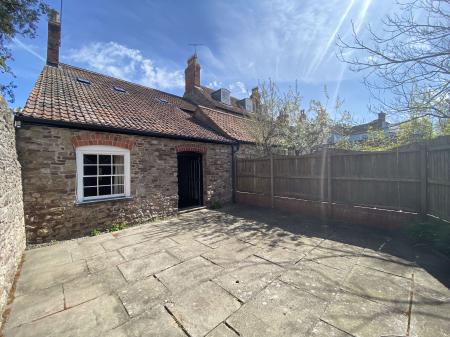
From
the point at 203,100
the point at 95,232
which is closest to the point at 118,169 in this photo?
the point at 95,232

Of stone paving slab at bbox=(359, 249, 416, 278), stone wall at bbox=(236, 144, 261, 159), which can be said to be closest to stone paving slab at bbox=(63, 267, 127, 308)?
stone paving slab at bbox=(359, 249, 416, 278)

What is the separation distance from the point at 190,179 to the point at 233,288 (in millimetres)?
7433

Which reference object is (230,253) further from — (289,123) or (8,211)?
(289,123)

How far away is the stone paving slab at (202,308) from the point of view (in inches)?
95.1

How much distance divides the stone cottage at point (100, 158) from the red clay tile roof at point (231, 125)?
479 mm

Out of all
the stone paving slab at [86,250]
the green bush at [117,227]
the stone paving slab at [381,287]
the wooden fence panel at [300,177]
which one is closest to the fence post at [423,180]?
the wooden fence panel at [300,177]

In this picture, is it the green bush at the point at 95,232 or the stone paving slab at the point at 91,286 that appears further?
the green bush at the point at 95,232

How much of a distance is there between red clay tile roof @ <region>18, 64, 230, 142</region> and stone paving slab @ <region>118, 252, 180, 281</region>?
397 cm

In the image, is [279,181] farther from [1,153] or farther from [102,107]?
[1,153]

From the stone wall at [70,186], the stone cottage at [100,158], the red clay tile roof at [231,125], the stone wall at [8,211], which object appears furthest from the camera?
the red clay tile roof at [231,125]

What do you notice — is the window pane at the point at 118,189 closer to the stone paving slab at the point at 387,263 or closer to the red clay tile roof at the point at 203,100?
the stone paving slab at the point at 387,263

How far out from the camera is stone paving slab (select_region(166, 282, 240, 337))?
2.42 meters

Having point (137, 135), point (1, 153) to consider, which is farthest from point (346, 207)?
point (1, 153)

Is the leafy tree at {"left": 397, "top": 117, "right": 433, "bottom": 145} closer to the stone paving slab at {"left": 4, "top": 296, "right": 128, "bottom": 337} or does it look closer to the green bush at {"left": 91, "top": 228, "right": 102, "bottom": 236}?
the stone paving slab at {"left": 4, "top": 296, "right": 128, "bottom": 337}
